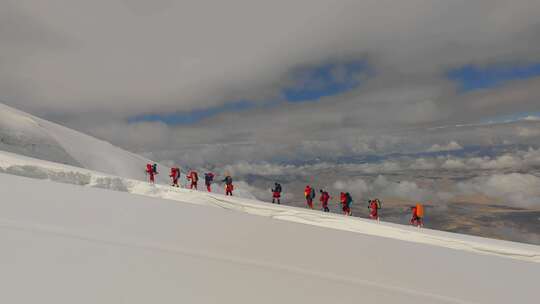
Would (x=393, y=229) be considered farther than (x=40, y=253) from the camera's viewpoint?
Yes

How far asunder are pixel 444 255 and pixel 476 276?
1019mm

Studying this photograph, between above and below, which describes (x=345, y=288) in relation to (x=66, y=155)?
below

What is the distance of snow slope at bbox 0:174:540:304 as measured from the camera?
9.59ft

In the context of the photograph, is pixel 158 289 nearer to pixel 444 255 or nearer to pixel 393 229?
pixel 444 255

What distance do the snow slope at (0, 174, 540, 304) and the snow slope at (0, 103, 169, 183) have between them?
21498 millimetres

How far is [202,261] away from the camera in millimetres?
3631

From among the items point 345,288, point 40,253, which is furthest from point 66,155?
point 345,288

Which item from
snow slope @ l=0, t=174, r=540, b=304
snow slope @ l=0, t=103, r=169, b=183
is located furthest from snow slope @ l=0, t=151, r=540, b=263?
snow slope @ l=0, t=103, r=169, b=183

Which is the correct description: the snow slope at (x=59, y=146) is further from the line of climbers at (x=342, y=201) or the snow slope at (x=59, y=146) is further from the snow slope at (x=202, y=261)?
the snow slope at (x=202, y=261)

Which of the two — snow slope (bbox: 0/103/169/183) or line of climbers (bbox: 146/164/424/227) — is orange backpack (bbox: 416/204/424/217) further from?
snow slope (bbox: 0/103/169/183)

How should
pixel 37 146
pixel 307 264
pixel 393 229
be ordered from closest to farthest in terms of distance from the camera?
pixel 307 264 → pixel 393 229 → pixel 37 146

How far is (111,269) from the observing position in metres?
3.15

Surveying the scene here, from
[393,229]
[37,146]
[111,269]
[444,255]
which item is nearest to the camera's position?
[111,269]

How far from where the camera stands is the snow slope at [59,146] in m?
23.2
